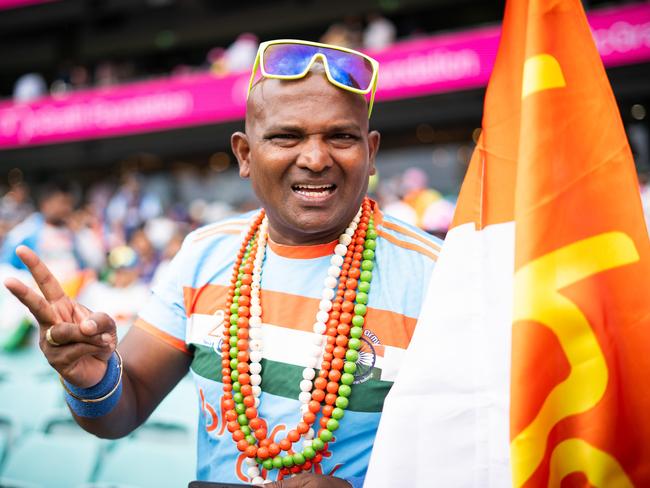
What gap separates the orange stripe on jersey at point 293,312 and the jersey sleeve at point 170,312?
0.03m

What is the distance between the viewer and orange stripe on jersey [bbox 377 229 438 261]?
5.31ft

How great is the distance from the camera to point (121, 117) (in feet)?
42.1

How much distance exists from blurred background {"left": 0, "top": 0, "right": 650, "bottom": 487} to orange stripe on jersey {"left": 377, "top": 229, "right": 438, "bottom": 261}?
2.76 m

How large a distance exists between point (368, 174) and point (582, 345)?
0.73 metres

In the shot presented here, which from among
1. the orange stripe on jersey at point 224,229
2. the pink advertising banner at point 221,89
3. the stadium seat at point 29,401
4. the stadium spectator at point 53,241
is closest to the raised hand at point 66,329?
the orange stripe on jersey at point 224,229

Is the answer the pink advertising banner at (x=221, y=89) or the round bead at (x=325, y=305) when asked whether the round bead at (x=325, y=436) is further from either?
the pink advertising banner at (x=221, y=89)

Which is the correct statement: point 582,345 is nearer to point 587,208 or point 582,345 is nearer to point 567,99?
point 587,208

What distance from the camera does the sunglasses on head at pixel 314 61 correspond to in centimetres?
158

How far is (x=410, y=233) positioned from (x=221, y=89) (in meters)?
10.8

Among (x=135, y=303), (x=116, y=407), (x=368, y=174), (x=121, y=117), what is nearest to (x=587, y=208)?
(x=368, y=174)

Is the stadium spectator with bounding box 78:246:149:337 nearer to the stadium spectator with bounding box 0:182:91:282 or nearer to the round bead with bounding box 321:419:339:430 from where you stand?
the stadium spectator with bounding box 0:182:91:282

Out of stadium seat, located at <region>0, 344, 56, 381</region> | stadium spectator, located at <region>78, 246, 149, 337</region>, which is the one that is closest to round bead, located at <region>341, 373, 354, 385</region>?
stadium seat, located at <region>0, 344, 56, 381</region>

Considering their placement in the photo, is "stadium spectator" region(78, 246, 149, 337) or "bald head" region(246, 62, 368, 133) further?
"stadium spectator" region(78, 246, 149, 337)

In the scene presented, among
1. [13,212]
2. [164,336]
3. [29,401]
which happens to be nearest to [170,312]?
[164,336]
